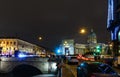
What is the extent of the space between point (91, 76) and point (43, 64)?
3250 inches

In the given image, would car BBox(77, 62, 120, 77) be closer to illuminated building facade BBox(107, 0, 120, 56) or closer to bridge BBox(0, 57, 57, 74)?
illuminated building facade BBox(107, 0, 120, 56)

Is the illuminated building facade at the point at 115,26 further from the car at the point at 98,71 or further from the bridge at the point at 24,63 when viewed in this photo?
the car at the point at 98,71

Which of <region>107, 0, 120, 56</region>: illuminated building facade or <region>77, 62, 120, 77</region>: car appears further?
<region>107, 0, 120, 56</region>: illuminated building facade

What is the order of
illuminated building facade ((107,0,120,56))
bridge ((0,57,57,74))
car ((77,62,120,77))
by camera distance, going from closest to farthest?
car ((77,62,120,77)) < illuminated building facade ((107,0,120,56)) < bridge ((0,57,57,74))

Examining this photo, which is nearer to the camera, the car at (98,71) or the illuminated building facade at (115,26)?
the car at (98,71)

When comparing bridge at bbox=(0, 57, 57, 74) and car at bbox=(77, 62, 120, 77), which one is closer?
car at bbox=(77, 62, 120, 77)

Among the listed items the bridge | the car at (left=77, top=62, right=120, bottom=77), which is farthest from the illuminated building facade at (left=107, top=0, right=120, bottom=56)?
the car at (left=77, top=62, right=120, bottom=77)

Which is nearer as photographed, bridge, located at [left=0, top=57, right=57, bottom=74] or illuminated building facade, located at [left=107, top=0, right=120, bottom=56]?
illuminated building facade, located at [left=107, top=0, right=120, bottom=56]

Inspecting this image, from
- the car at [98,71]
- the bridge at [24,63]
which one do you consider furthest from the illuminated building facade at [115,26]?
the car at [98,71]

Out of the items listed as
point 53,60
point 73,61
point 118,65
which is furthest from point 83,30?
point 53,60

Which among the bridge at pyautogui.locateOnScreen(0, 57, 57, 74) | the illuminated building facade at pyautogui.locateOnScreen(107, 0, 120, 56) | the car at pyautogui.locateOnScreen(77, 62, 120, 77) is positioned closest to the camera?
the car at pyautogui.locateOnScreen(77, 62, 120, 77)

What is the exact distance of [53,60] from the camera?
10050 centimetres

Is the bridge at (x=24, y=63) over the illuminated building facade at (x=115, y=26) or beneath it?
beneath

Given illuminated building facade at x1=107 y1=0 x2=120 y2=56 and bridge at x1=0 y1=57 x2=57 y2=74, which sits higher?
illuminated building facade at x1=107 y1=0 x2=120 y2=56
